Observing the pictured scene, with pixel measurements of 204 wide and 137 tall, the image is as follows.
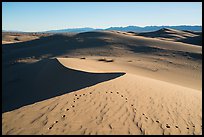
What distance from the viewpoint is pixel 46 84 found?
15.3m

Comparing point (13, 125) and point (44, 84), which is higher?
point (13, 125)

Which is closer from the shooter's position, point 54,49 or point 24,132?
point 24,132

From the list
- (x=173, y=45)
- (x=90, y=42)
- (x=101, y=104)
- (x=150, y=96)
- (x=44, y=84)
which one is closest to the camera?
(x=101, y=104)

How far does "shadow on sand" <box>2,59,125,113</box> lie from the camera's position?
42.5 ft

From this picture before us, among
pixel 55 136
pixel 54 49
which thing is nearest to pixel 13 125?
pixel 55 136

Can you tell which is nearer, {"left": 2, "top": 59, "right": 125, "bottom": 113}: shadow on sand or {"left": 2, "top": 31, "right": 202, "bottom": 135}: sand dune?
{"left": 2, "top": 31, "right": 202, "bottom": 135}: sand dune

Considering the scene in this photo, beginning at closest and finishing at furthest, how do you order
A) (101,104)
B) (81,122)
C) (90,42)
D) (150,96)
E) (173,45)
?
(81,122) → (101,104) → (150,96) → (173,45) → (90,42)

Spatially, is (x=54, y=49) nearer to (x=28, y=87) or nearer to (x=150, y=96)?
(x=28, y=87)

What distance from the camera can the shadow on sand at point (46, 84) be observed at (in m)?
13.0

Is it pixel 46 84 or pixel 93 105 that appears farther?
pixel 46 84

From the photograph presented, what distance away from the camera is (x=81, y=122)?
7867 millimetres

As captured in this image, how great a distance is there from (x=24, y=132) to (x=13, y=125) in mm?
793

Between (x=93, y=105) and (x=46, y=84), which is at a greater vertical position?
(x=93, y=105)

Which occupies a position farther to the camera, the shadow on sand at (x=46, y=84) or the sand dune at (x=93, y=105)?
the shadow on sand at (x=46, y=84)
